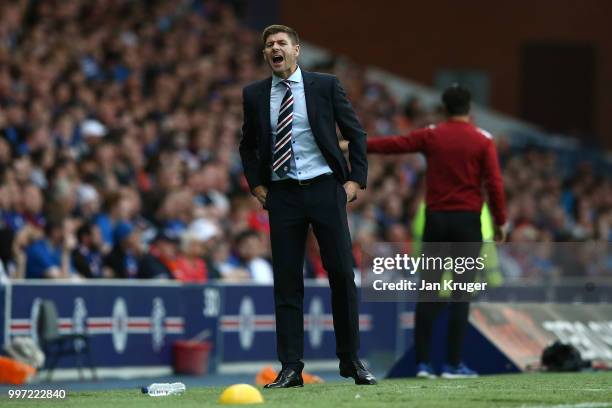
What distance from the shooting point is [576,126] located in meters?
31.8

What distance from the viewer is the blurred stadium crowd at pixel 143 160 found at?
15180mm

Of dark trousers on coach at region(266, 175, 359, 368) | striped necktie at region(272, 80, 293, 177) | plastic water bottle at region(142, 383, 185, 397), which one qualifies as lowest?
plastic water bottle at region(142, 383, 185, 397)

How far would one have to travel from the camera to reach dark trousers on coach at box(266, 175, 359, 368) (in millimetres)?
9008

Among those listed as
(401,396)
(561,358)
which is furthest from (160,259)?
(401,396)

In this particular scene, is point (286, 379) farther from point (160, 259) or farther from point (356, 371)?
point (160, 259)

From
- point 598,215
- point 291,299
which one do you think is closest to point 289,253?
point 291,299

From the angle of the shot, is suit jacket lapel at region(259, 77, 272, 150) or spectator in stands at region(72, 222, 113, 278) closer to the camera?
suit jacket lapel at region(259, 77, 272, 150)

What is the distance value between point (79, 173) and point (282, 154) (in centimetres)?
768

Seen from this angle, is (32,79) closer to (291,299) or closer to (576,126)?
(291,299)

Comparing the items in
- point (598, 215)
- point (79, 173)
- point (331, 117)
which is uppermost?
point (331, 117)

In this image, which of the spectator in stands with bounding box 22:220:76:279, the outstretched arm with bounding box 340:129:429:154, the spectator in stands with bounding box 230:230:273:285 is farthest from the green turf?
the spectator in stands with bounding box 230:230:273:285

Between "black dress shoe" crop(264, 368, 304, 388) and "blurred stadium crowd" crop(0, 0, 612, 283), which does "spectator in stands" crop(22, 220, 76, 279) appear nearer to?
"blurred stadium crowd" crop(0, 0, 612, 283)

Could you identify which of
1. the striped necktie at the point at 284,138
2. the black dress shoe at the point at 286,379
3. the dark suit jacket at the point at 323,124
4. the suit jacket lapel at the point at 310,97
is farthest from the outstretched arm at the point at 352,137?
the black dress shoe at the point at 286,379

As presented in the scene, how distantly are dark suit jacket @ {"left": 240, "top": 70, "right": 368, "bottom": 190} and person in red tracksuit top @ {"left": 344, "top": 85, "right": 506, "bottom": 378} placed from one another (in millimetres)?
1940
